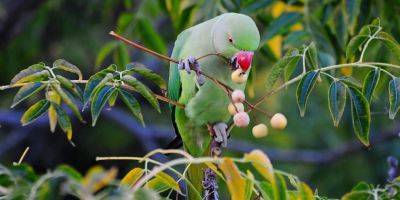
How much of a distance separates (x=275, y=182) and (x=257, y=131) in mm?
332

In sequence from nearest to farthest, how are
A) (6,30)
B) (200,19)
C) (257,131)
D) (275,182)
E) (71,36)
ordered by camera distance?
1. (275,182)
2. (257,131)
3. (200,19)
4. (6,30)
5. (71,36)

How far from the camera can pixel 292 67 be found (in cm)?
147

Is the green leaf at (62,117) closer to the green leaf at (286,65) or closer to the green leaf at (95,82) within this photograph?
the green leaf at (95,82)

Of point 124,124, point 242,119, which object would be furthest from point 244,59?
point 124,124

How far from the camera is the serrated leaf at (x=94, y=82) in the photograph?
4.40ft

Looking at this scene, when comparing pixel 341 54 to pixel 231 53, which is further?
pixel 341 54

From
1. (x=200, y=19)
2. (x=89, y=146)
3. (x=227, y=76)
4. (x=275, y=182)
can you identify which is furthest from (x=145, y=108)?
(x=275, y=182)

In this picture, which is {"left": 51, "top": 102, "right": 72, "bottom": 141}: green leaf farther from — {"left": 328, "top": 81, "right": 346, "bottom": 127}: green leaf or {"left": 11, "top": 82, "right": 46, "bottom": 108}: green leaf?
{"left": 328, "top": 81, "right": 346, "bottom": 127}: green leaf

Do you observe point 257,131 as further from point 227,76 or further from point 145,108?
point 145,108

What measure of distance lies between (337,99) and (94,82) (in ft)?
1.59

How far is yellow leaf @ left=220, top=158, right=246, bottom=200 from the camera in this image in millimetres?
1067

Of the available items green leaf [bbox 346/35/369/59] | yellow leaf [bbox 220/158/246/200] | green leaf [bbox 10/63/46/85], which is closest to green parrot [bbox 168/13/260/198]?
green leaf [bbox 346/35/369/59]

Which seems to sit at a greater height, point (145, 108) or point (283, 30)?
point (283, 30)

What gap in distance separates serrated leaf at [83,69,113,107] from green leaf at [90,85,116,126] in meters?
0.01
